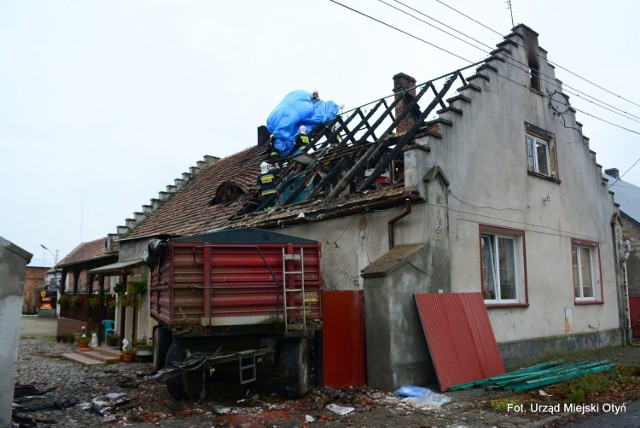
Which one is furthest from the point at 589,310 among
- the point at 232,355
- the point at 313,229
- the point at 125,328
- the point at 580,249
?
the point at 125,328

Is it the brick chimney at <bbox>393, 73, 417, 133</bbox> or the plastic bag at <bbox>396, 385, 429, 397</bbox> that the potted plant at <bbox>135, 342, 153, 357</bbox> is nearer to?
the plastic bag at <bbox>396, 385, 429, 397</bbox>

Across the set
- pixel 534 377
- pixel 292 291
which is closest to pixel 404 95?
pixel 534 377

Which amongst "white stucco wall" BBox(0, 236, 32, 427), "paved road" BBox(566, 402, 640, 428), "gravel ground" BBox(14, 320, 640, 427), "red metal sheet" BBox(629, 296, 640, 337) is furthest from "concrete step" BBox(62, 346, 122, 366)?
"red metal sheet" BBox(629, 296, 640, 337)

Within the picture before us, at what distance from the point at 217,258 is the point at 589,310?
11.0m

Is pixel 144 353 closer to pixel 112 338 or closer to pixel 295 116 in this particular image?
pixel 112 338

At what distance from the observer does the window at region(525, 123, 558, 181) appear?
43.7ft

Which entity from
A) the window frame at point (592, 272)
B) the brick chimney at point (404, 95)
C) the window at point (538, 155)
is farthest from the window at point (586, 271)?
the brick chimney at point (404, 95)

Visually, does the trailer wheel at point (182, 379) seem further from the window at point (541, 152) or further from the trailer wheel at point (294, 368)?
the window at point (541, 152)

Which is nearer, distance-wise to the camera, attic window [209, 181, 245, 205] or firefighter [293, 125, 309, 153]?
firefighter [293, 125, 309, 153]

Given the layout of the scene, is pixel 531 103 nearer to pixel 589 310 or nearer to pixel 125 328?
pixel 589 310

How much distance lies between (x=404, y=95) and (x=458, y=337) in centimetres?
840

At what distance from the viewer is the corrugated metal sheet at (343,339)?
29.5 feet

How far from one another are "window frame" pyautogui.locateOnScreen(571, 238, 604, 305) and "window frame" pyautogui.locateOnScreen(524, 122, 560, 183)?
1.99 m

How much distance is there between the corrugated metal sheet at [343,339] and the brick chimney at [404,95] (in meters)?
7.40
